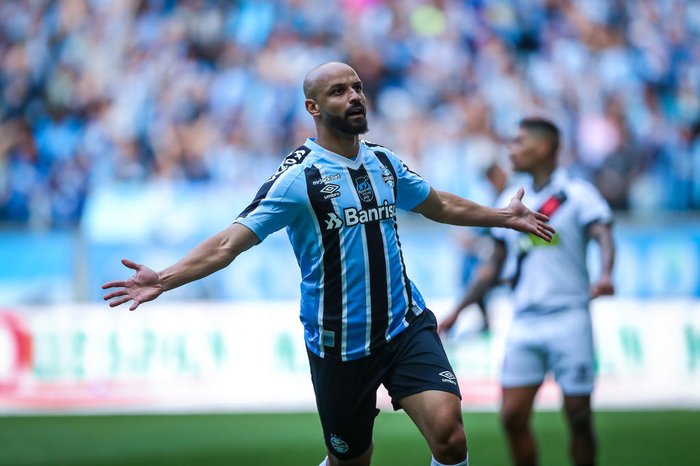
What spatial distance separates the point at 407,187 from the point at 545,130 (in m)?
2.29

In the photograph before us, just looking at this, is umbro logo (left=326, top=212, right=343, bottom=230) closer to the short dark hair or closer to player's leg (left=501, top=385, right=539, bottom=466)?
player's leg (left=501, top=385, right=539, bottom=466)

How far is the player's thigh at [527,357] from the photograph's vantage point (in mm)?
7418

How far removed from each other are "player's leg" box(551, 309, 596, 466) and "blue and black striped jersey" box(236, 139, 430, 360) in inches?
81.4

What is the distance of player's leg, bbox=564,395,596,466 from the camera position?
7211 millimetres

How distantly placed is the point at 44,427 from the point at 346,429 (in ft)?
22.7

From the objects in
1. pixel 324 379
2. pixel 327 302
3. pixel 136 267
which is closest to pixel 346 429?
pixel 324 379

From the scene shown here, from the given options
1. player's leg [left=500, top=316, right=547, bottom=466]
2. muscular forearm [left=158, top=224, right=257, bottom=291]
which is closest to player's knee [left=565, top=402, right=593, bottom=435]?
player's leg [left=500, top=316, right=547, bottom=466]

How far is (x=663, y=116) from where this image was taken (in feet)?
53.2

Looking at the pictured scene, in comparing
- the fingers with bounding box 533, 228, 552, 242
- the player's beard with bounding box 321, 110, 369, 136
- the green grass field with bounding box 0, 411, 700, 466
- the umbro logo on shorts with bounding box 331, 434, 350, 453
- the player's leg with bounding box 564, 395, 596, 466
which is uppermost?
the player's beard with bounding box 321, 110, 369, 136

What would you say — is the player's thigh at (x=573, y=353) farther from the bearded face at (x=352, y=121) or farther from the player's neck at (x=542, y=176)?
the bearded face at (x=352, y=121)

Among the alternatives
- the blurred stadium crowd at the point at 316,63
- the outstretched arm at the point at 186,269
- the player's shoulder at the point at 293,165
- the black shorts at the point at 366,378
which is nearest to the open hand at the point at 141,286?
the outstretched arm at the point at 186,269

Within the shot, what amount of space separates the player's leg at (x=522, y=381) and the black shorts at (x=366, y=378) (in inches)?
72.7

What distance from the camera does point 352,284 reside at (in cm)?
554

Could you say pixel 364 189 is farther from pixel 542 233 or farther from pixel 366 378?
pixel 542 233
